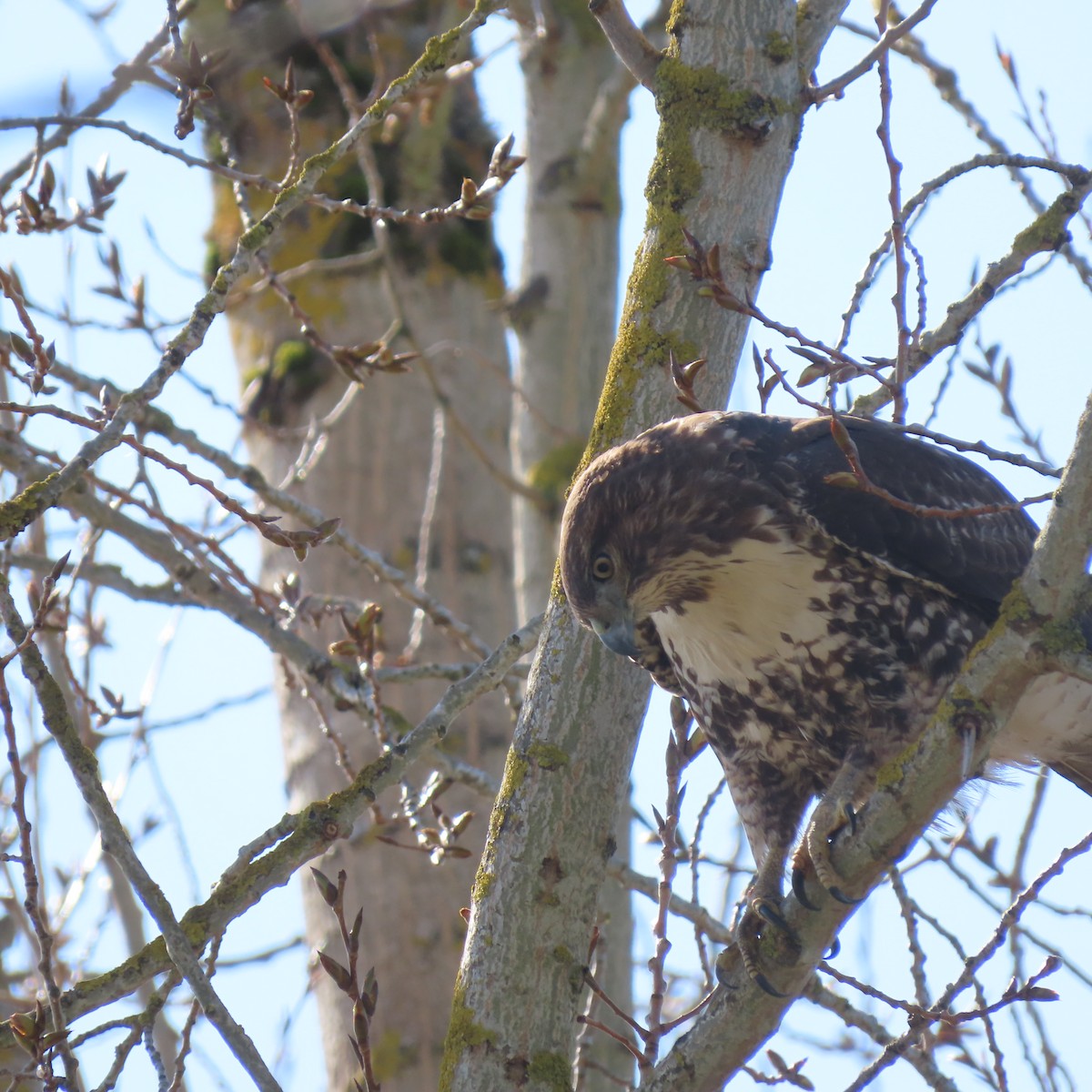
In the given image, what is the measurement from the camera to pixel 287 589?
11.7 feet

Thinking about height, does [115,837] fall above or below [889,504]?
below

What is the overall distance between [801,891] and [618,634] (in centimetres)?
57

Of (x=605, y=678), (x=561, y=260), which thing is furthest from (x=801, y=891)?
(x=561, y=260)

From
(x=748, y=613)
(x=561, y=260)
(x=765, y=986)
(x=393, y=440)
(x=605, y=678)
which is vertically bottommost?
(x=765, y=986)

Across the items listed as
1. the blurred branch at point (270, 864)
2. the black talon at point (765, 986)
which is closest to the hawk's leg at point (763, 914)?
the black talon at point (765, 986)

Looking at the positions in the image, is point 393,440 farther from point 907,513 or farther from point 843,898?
point 843,898

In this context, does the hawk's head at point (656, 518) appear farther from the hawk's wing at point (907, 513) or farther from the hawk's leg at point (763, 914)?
the hawk's leg at point (763, 914)

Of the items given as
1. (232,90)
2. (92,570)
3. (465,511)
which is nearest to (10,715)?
(92,570)

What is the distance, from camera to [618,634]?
2.70 meters

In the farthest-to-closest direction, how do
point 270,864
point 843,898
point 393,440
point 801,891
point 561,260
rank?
point 561,260
point 393,440
point 801,891
point 270,864
point 843,898

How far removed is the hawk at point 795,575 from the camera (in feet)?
9.50

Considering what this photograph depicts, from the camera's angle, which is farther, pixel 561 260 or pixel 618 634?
pixel 561 260

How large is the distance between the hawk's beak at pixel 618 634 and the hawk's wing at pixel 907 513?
0.46 meters

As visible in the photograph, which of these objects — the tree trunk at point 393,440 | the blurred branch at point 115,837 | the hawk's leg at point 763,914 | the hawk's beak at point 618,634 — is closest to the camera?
the blurred branch at point 115,837
